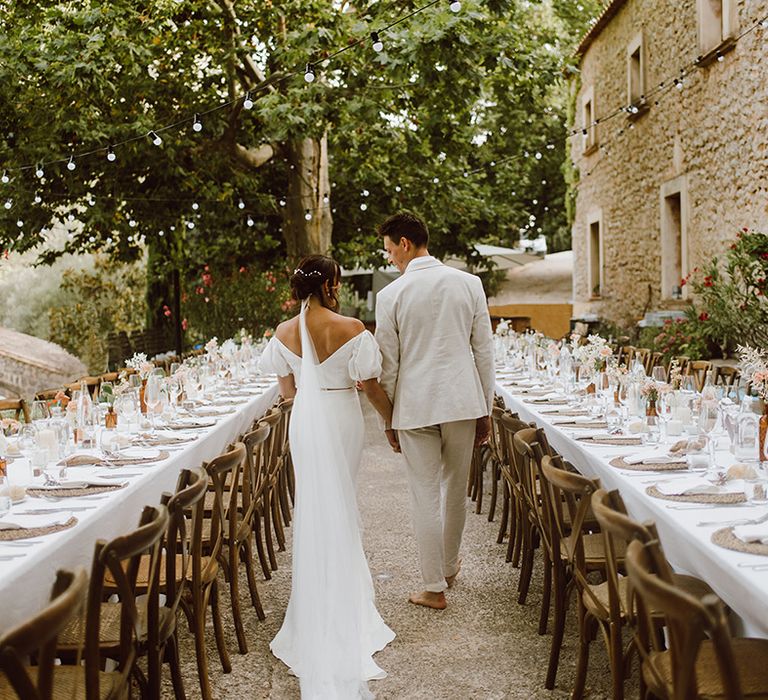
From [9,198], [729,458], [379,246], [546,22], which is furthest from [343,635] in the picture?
[546,22]

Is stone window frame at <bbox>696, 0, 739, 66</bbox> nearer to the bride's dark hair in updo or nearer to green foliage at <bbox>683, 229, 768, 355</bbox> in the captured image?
green foliage at <bbox>683, 229, 768, 355</bbox>

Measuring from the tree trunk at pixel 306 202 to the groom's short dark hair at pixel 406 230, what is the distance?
8983 mm

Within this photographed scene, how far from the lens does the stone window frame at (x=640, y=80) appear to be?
13086 mm

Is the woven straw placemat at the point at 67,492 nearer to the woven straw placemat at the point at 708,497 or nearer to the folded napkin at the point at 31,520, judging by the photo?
the folded napkin at the point at 31,520

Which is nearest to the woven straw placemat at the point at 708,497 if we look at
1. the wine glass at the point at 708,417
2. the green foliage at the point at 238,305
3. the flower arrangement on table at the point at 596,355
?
the wine glass at the point at 708,417

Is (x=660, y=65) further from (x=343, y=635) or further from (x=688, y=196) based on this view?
(x=343, y=635)

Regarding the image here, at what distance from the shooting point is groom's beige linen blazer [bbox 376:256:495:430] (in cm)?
442

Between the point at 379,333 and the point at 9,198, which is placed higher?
the point at 9,198

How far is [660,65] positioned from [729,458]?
32.2 ft

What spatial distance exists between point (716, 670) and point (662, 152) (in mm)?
10996

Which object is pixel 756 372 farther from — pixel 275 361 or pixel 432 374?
pixel 275 361

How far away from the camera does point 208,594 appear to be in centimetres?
414

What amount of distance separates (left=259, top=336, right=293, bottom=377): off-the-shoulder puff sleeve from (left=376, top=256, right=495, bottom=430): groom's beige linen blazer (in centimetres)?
48

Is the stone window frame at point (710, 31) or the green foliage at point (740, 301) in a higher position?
the stone window frame at point (710, 31)
